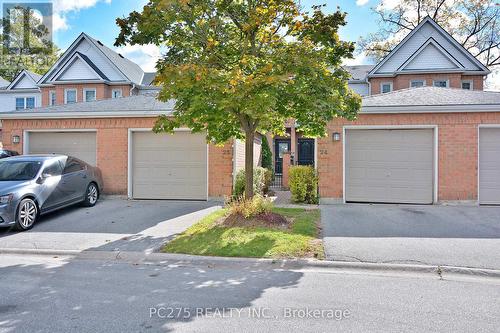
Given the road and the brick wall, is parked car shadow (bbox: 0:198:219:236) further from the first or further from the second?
the brick wall

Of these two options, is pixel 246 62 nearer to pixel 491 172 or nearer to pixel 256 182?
pixel 256 182

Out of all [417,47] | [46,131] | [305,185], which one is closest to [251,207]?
[305,185]

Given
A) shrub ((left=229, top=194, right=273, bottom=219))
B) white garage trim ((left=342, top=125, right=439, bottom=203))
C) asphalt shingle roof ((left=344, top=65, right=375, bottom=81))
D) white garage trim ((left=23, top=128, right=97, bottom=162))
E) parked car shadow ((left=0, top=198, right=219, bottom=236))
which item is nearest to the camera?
shrub ((left=229, top=194, right=273, bottom=219))

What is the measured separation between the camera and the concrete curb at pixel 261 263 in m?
5.30

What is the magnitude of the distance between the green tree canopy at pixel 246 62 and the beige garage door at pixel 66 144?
214 inches

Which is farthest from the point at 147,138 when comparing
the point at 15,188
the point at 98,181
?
the point at 15,188

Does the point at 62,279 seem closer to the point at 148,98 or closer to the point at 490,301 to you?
the point at 490,301

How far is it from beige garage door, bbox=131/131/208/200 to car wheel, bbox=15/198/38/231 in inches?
162

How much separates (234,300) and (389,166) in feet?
27.4

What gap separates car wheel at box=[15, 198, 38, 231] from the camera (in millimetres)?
7691

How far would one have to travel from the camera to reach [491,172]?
1065 cm

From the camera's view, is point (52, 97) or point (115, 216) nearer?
point (115, 216)

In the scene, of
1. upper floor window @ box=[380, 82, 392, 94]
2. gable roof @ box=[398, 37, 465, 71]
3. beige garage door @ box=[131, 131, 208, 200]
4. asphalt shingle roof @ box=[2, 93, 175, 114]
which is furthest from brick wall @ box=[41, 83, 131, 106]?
gable roof @ box=[398, 37, 465, 71]

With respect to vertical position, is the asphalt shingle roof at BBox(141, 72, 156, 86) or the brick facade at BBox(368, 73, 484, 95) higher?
the asphalt shingle roof at BBox(141, 72, 156, 86)
